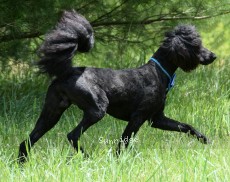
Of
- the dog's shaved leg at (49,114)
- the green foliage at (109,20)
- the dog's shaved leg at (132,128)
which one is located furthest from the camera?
the green foliage at (109,20)

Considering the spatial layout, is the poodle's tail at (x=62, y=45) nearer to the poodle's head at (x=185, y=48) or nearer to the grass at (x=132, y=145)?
the grass at (x=132, y=145)

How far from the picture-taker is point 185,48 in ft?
16.8

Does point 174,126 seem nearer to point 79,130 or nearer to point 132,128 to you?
point 132,128

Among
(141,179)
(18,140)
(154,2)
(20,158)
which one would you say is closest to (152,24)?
(154,2)

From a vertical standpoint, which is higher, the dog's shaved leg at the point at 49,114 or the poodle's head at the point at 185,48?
the poodle's head at the point at 185,48

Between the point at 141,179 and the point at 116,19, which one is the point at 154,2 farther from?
the point at 141,179

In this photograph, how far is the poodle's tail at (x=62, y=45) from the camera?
459cm

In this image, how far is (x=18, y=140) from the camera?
5.28 meters

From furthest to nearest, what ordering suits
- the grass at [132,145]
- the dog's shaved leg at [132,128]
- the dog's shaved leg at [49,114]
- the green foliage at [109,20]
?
the green foliage at [109,20] → the dog's shaved leg at [132,128] → the dog's shaved leg at [49,114] → the grass at [132,145]

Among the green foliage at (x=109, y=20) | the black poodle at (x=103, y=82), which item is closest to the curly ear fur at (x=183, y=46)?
the black poodle at (x=103, y=82)

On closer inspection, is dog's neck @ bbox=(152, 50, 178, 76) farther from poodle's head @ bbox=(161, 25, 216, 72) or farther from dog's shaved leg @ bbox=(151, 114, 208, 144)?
dog's shaved leg @ bbox=(151, 114, 208, 144)

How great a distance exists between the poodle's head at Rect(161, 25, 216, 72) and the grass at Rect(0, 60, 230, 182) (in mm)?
635

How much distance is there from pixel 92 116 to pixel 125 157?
693 mm

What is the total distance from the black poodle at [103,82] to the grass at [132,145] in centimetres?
17
